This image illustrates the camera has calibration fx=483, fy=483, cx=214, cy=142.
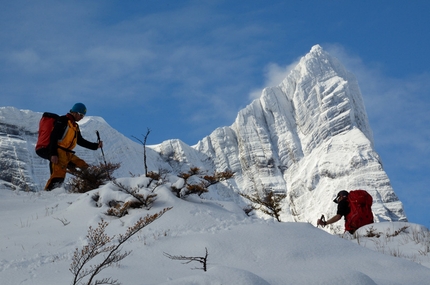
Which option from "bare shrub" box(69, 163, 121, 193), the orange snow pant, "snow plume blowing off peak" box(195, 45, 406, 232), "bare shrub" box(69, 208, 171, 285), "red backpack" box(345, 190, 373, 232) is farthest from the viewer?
"snow plume blowing off peak" box(195, 45, 406, 232)

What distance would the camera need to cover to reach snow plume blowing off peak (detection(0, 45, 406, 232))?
210 feet

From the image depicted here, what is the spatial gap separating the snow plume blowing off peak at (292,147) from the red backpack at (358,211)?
51.2m

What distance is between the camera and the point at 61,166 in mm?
9664

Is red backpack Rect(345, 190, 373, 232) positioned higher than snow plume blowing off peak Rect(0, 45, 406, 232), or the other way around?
snow plume blowing off peak Rect(0, 45, 406, 232)

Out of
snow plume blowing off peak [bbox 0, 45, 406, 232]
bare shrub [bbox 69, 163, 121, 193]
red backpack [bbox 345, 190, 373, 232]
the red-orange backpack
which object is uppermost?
snow plume blowing off peak [bbox 0, 45, 406, 232]

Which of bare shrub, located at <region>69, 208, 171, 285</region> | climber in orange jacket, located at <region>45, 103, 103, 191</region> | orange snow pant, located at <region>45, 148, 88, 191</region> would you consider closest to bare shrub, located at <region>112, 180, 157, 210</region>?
bare shrub, located at <region>69, 208, 171, 285</region>

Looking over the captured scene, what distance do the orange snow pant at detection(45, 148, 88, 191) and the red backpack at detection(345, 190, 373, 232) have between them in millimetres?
5371

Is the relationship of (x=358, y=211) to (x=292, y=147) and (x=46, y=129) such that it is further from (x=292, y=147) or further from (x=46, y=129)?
(x=292, y=147)

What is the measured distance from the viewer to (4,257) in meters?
4.93

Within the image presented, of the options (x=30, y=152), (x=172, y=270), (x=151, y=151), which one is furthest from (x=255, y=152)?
(x=172, y=270)

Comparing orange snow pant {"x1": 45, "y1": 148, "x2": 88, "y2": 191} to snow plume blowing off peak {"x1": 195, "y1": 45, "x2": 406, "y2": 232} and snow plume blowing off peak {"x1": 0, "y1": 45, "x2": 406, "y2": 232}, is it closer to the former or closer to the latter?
snow plume blowing off peak {"x1": 0, "y1": 45, "x2": 406, "y2": 232}

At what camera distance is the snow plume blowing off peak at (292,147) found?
210 ft

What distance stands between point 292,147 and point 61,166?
247ft

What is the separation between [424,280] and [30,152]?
5879cm
